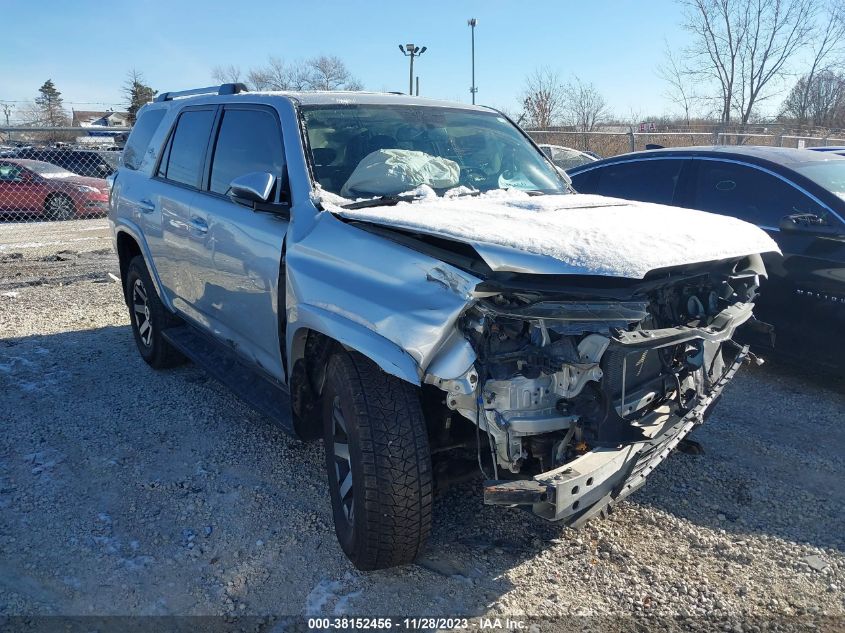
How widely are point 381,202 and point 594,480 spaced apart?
5.39 feet

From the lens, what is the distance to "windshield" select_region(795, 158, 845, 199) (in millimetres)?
5027

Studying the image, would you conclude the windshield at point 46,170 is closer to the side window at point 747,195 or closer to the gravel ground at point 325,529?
the gravel ground at point 325,529

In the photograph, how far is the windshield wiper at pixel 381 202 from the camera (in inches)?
130

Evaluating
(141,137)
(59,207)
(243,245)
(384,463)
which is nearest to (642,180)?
(243,245)

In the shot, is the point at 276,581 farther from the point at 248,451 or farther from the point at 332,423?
the point at 248,451

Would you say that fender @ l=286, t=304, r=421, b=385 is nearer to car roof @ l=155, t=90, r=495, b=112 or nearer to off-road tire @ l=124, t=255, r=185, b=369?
car roof @ l=155, t=90, r=495, b=112

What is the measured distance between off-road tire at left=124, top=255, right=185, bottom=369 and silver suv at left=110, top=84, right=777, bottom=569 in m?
1.18

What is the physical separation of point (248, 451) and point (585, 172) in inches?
169

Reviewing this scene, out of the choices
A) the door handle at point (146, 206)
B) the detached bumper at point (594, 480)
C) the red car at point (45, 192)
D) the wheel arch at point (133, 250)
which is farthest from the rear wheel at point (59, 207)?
the detached bumper at point (594, 480)

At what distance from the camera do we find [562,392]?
257 cm

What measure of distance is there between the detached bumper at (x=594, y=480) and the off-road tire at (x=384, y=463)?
36 centimetres

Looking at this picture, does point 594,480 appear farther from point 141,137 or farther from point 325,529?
point 141,137

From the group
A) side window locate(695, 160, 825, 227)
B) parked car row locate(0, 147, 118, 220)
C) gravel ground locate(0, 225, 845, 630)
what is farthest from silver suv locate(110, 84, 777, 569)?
parked car row locate(0, 147, 118, 220)

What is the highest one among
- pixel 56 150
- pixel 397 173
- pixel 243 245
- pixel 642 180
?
pixel 56 150
